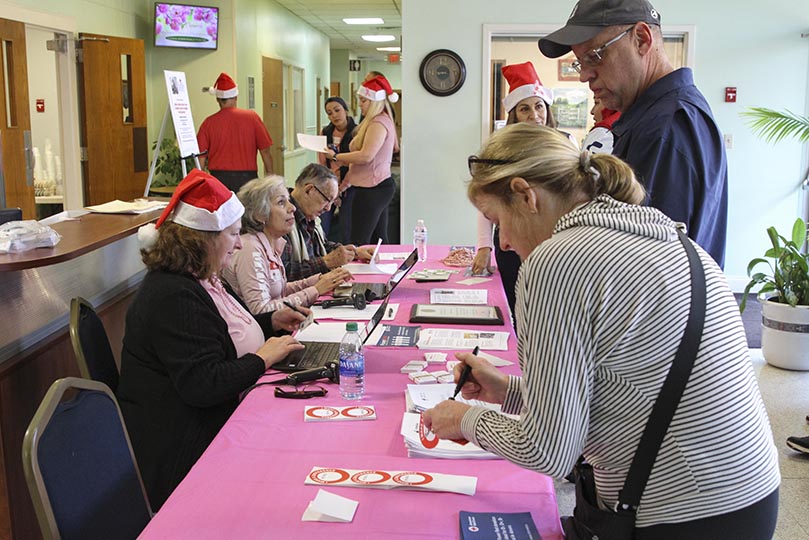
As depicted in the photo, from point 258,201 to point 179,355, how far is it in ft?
4.25

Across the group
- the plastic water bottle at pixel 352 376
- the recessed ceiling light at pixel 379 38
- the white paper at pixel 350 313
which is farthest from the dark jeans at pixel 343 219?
the recessed ceiling light at pixel 379 38

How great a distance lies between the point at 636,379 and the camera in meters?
1.16

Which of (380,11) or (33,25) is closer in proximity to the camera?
(33,25)

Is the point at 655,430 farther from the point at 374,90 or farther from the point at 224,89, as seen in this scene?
the point at 224,89

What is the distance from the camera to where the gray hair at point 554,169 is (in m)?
1.31

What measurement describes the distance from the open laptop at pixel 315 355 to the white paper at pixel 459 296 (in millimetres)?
736

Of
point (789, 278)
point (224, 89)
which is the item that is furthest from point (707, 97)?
point (224, 89)

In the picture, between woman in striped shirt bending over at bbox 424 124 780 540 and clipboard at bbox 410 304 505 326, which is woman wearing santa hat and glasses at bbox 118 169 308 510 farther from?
woman in striped shirt bending over at bbox 424 124 780 540

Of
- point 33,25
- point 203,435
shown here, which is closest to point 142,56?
point 33,25

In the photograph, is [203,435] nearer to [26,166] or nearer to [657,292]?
[657,292]

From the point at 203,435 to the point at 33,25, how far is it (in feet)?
17.9

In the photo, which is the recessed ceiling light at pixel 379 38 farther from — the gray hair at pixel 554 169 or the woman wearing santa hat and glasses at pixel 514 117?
the gray hair at pixel 554 169

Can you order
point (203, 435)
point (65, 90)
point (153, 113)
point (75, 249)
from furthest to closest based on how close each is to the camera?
1. point (153, 113)
2. point (65, 90)
3. point (75, 249)
4. point (203, 435)

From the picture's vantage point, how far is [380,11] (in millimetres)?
12203
